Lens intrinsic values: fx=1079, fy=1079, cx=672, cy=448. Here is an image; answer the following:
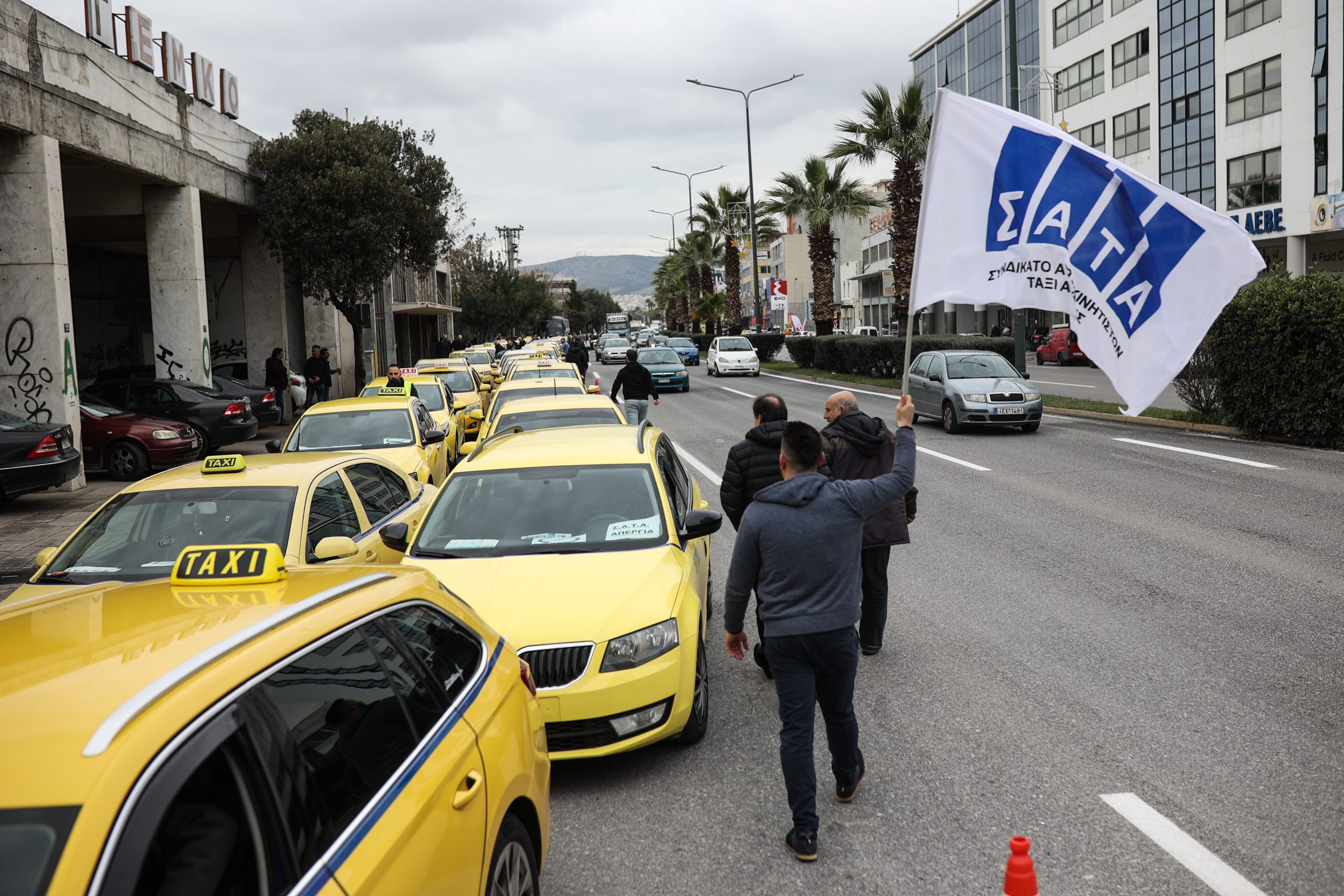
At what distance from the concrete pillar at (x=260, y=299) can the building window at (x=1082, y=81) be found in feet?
128

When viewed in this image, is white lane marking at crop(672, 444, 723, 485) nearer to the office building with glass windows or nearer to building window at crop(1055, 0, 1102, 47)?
the office building with glass windows

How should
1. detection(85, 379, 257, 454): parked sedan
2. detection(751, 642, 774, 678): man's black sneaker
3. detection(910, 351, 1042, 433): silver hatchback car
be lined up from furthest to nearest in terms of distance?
detection(85, 379, 257, 454): parked sedan
detection(910, 351, 1042, 433): silver hatchback car
detection(751, 642, 774, 678): man's black sneaker

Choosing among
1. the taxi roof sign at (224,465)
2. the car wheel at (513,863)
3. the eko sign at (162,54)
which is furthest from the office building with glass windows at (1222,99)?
the car wheel at (513,863)

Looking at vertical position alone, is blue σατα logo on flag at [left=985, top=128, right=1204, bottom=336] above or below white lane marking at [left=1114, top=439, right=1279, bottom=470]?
above

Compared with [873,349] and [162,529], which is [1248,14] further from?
[162,529]

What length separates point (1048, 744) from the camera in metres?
5.32

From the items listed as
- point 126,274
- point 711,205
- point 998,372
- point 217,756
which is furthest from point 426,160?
point 711,205

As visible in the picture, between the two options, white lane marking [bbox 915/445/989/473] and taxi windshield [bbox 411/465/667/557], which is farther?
white lane marking [bbox 915/445/989/473]

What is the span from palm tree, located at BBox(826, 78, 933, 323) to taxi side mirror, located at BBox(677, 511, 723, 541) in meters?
28.3

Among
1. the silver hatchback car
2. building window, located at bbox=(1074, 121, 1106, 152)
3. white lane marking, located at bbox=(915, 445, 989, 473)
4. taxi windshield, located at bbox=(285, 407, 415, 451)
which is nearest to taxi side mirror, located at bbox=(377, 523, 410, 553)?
taxi windshield, located at bbox=(285, 407, 415, 451)

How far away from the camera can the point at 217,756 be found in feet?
7.04

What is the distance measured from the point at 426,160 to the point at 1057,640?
86.8ft

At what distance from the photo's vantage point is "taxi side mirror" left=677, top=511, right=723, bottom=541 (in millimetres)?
5926

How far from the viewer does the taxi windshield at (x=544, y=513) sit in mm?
6172
